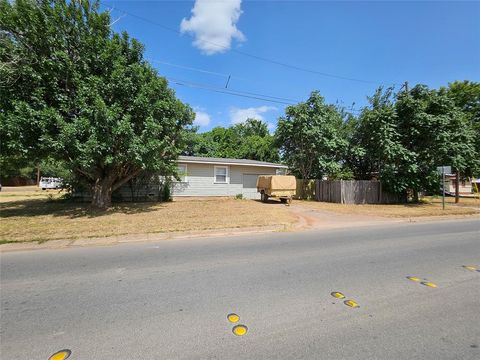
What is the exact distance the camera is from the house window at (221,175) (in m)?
20.3

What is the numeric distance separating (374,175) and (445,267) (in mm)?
19539

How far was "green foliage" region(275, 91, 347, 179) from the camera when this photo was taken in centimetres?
2119

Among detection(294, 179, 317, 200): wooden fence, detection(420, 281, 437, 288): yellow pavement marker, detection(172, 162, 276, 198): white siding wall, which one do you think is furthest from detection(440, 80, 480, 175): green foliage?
detection(420, 281, 437, 288): yellow pavement marker

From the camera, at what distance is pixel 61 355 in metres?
2.59

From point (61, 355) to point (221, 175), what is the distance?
59.2ft

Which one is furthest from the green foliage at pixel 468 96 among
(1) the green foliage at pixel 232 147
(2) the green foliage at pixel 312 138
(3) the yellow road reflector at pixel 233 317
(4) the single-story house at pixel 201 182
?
(3) the yellow road reflector at pixel 233 317

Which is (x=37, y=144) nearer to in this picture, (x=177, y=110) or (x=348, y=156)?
(x=177, y=110)

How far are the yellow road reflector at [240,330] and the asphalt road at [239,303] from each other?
0.07 metres

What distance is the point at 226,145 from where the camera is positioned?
145 ft

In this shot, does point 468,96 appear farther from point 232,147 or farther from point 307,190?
point 232,147

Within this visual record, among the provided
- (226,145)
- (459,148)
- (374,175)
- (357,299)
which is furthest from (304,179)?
(226,145)

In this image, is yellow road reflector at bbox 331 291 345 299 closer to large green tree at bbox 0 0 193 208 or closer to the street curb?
the street curb

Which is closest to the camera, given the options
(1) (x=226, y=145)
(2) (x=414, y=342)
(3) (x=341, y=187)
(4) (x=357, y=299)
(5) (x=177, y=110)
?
(2) (x=414, y=342)

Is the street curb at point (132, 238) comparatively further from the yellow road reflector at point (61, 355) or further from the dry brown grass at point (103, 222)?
the yellow road reflector at point (61, 355)
